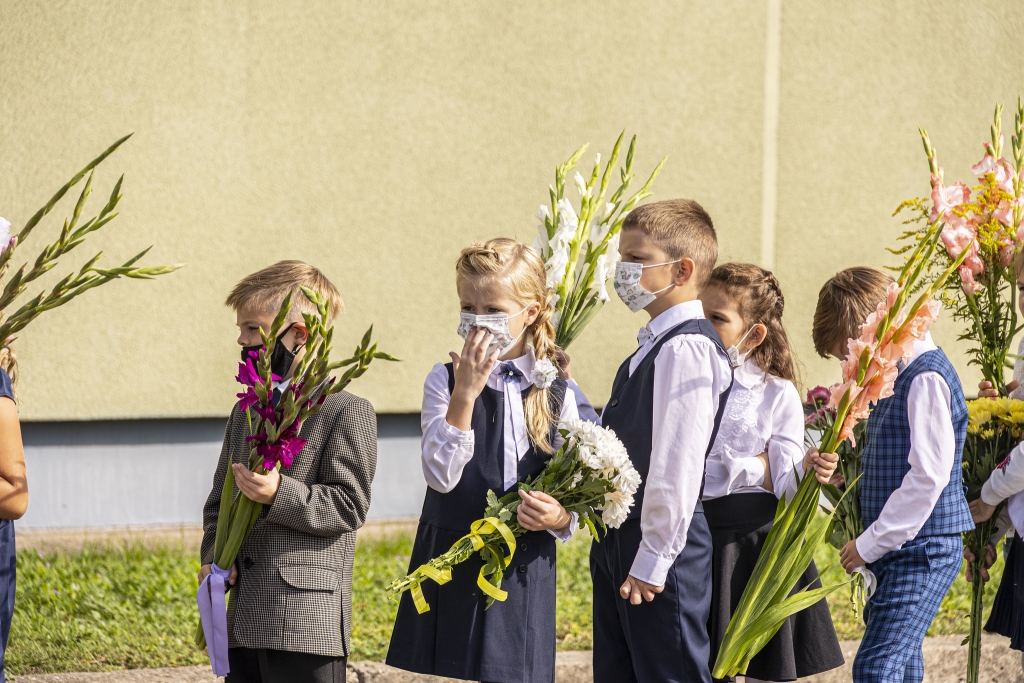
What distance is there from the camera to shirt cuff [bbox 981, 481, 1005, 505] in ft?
10.7

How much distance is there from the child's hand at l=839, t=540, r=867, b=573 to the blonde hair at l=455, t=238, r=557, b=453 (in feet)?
3.26

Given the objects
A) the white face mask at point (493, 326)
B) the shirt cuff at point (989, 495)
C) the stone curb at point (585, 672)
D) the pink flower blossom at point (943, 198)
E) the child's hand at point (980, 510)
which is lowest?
the stone curb at point (585, 672)

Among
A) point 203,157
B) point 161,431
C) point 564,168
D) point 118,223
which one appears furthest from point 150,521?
point 564,168

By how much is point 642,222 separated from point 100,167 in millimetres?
3809

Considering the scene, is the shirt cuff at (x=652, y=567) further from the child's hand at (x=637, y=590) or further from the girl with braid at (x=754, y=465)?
the girl with braid at (x=754, y=465)

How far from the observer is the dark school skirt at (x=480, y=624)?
2.81 m

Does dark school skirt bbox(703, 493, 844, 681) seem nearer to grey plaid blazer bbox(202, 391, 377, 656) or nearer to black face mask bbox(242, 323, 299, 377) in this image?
grey plaid blazer bbox(202, 391, 377, 656)

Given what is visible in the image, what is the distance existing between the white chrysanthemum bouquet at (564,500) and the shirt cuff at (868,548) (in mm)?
763

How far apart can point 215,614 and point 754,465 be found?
71.3 inches

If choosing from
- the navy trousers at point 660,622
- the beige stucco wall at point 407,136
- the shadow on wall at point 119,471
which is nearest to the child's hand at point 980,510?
the navy trousers at point 660,622

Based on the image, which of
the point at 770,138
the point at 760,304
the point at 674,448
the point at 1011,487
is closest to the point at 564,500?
the point at 674,448

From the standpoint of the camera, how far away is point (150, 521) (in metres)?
5.84

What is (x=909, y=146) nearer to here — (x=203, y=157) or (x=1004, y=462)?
(x=1004, y=462)

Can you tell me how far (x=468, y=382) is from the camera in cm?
275
